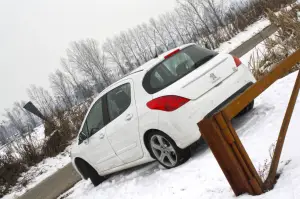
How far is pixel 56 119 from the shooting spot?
14391 millimetres

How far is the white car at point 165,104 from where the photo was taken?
514 centimetres

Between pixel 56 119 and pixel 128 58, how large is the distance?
84.2m

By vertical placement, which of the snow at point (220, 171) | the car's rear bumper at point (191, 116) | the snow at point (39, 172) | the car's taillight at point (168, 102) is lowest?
the snow at point (220, 171)

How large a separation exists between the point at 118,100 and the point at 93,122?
3.25 feet

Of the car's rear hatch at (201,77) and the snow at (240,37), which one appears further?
the snow at (240,37)

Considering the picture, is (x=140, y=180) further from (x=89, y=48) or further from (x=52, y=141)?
(x=89, y=48)

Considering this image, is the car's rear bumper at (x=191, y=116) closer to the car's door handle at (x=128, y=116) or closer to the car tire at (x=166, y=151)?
the car tire at (x=166, y=151)

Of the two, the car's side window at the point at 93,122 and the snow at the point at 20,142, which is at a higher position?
the snow at the point at 20,142

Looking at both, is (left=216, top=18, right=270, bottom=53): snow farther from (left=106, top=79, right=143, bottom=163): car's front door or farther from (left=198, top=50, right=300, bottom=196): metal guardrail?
(left=198, top=50, right=300, bottom=196): metal guardrail

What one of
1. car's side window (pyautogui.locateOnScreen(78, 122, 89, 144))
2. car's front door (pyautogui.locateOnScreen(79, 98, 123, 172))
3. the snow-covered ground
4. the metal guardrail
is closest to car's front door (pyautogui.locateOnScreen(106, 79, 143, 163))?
car's front door (pyautogui.locateOnScreen(79, 98, 123, 172))

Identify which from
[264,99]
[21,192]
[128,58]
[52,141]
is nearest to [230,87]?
[264,99]

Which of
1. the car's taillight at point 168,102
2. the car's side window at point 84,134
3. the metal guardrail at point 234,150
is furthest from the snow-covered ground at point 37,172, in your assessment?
the metal guardrail at point 234,150

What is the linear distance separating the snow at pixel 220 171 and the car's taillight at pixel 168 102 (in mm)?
886

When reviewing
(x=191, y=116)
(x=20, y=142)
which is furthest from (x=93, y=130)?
(x=20, y=142)
